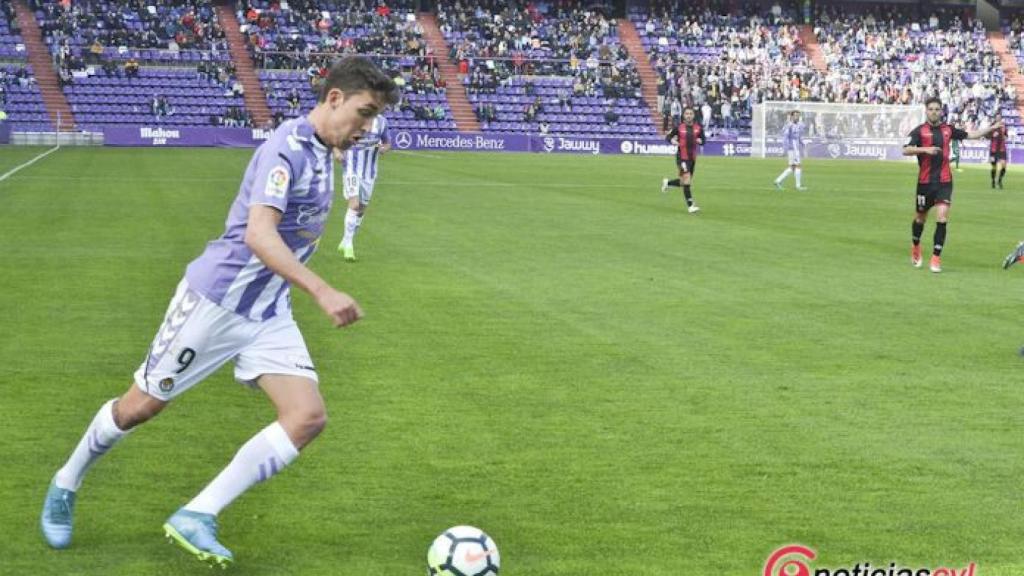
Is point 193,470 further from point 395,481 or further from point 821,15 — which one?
point 821,15

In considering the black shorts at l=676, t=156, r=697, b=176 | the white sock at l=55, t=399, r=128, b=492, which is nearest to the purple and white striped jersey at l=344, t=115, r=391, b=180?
the black shorts at l=676, t=156, r=697, b=176

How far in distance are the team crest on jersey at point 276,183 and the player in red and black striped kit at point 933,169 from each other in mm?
14320

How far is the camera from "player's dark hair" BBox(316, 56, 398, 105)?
5.57 meters

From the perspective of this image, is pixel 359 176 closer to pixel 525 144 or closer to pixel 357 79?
pixel 357 79

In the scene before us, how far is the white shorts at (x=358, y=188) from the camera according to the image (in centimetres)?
1834

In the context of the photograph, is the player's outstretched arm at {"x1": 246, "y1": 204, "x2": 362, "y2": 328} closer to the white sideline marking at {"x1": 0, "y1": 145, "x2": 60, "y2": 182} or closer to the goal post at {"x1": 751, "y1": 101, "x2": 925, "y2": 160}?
the white sideline marking at {"x1": 0, "y1": 145, "x2": 60, "y2": 182}

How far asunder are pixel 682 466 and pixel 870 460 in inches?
43.0

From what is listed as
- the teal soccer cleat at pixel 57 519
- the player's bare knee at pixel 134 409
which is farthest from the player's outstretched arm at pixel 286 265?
the teal soccer cleat at pixel 57 519

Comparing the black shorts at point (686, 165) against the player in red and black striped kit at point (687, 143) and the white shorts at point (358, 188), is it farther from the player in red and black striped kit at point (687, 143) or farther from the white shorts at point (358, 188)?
the white shorts at point (358, 188)

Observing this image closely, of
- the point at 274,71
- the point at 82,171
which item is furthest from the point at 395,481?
the point at 274,71

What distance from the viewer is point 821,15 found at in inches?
3041

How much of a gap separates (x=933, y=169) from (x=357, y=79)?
1456cm

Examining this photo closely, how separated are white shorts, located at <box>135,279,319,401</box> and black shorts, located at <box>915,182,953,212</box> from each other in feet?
47.6

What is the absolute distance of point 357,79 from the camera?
558 cm
